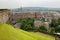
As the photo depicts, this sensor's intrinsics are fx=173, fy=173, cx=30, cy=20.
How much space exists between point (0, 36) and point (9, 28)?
4cm

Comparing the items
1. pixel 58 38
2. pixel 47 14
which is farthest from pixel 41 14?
pixel 58 38

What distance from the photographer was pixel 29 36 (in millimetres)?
575

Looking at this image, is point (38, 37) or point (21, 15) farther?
point (21, 15)

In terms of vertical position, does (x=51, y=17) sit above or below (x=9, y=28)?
below

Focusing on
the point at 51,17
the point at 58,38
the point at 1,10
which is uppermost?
the point at 1,10

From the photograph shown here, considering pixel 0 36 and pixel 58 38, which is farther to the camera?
pixel 58 38

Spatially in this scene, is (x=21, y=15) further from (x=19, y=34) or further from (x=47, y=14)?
(x=19, y=34)

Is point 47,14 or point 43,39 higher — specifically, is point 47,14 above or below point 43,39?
below

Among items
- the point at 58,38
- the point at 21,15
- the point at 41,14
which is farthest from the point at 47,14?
the point at 58,38

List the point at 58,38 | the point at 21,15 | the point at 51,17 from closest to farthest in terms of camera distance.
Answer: the point at 58,38, the point at 21,15, the point at 51,17

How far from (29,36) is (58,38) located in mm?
131

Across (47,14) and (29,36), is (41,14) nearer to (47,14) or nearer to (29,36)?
(47,14)

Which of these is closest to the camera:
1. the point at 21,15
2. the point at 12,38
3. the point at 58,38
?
the point at 12,38

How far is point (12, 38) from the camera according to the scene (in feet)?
1.71
